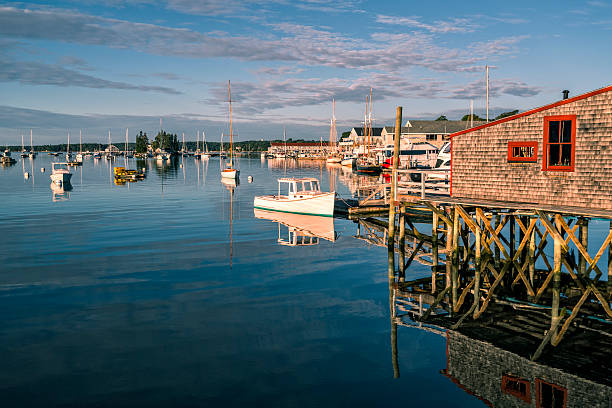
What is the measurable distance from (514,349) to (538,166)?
274 inches

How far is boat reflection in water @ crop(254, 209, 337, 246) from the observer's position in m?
33.6

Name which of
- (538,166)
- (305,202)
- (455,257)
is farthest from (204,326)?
(305,202)

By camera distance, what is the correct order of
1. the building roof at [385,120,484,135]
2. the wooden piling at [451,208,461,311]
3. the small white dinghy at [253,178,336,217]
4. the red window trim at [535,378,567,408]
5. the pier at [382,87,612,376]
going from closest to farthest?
1. the red window trim at [535,378,567,408]
2. the pier at [382,87,612,376]
3. the wooden piling at [451,208,461,311]
4. the small white dinghy at [253,178,336,217]
5. the building roof at [385,120,484,135]

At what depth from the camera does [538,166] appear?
57.3 feet

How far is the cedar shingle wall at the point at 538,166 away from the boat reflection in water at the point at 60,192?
53.1 m

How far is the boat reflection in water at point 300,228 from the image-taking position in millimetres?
33584

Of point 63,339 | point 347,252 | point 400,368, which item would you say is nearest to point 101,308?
point 63,339

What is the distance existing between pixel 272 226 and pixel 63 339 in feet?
79.5

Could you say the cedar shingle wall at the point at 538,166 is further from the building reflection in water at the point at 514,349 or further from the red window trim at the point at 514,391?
the red window trim at the point at 514,391

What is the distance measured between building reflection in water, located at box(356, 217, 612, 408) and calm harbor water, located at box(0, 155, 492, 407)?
542 millimetres

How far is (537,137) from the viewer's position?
17.5m

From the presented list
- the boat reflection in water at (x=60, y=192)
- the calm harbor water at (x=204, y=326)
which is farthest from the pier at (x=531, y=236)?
the boat reflection in water at (x=60, y=192)

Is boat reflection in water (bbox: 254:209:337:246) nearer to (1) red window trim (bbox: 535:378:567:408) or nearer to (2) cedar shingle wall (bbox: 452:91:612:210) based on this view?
(2) cedar shingle wall (bbox: 452:91:612:210)

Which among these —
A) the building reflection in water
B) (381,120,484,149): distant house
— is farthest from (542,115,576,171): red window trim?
(381,120,484,149): distant house
